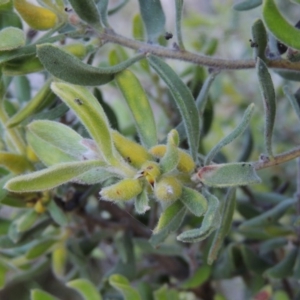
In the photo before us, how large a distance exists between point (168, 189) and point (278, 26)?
0.52 ft

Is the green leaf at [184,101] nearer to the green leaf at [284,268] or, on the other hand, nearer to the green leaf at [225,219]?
the green leaf at [225,219]

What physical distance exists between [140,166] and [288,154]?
0.46ft

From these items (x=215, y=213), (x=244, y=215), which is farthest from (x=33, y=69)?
(x=244, y=215)

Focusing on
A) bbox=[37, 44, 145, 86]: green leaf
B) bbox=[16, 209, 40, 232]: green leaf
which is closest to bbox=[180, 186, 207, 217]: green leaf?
bbox=[37, 44, 145, 86]: green leaf

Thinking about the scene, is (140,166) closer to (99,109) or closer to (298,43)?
(99,109)

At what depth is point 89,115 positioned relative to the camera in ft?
1.28

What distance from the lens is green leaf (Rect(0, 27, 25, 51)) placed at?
1.38ft

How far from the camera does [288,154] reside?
18.3 inches

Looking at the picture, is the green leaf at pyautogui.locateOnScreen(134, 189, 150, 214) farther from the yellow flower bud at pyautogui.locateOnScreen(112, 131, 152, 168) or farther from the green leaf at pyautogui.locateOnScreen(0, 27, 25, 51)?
the green leaf at pyautogui.locateOnScreen(0, 27, 25, 51)

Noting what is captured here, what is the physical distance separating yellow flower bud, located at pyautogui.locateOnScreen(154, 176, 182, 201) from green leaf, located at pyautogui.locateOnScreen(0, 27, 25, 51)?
0.16m

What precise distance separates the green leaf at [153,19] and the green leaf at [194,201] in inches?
7.6

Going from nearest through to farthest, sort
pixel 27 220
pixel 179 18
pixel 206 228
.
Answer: pixel 206 228 → pixel 179 18 → pixel 27 220

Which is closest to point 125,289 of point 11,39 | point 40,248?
point 40,248

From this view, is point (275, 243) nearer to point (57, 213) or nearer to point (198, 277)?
point (198, 277)
